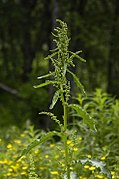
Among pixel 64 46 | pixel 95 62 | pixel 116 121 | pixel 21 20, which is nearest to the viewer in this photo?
pixel 64 46

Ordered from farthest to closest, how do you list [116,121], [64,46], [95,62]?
[95,62] → [116,121] → [64,46]

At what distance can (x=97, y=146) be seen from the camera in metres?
4.02

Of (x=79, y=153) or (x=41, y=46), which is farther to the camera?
(x=41, y=46)

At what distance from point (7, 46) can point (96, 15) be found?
2.57 meters

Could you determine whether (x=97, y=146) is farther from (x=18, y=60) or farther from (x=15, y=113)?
(x=18, y=60)

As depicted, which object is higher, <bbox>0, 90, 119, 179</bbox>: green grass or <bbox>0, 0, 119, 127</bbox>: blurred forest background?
→ <bbox>0, 0, 119, 127</bbox>: blurred forest background

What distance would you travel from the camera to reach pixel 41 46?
11.2m

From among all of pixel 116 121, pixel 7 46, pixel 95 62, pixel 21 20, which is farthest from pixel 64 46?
pixel 7 46

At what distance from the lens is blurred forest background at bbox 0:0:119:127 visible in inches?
343

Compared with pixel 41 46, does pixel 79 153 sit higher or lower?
lower

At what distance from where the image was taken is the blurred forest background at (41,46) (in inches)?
343

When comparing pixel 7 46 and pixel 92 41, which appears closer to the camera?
pixel 92 41

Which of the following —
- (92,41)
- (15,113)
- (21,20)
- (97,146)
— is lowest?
(97,146)

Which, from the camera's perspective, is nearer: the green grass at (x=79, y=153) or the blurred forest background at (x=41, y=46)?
the green grass at (x=79, y=153)
